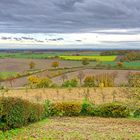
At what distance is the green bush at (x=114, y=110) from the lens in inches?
965

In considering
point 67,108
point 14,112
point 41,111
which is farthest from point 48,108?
point 14,112

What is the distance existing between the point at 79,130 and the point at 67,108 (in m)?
5.68

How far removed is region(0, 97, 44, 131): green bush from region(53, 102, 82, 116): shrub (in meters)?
3.79

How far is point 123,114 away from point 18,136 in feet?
29.5

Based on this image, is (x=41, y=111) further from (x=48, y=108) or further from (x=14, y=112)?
(x=14, y=112)

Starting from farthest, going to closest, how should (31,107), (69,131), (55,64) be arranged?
(55,64), (31,107), (69,131)

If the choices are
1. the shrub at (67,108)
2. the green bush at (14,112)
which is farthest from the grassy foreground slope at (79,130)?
the shrub at (67,108)

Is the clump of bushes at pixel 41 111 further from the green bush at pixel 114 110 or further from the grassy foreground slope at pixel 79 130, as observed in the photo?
the grassy foreground slope at pixel 79 130

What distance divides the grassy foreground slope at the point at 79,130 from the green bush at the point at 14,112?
416 mm

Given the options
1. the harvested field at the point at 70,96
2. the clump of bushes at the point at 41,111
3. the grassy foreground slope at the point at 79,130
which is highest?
the clump of bushes at the point at 41,111

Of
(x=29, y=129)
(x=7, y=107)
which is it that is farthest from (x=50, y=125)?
(x=7, y=107)

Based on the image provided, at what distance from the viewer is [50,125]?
21.5 meters

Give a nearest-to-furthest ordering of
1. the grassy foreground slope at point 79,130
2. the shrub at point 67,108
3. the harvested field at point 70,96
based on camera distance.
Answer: the grassy foreground slope at point 79,130 < the shrub at point 67,108 < the harvested field at point 70,96

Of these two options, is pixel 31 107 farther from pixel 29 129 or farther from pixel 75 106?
pixel 75 106
